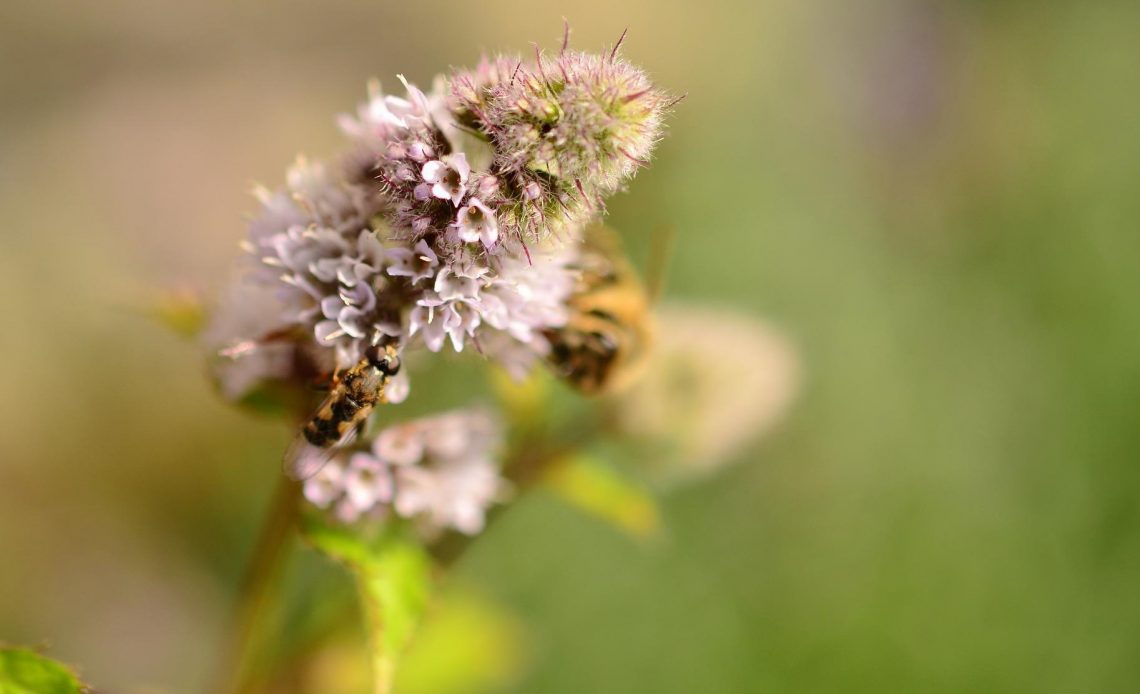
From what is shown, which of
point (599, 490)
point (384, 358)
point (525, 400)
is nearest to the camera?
point (384, 358)

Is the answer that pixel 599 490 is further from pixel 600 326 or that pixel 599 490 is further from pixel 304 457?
pixel 304 457

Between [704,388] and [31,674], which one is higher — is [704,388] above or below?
above

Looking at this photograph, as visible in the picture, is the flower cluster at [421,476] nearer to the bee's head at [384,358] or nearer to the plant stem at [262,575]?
the plant stem at [262,575]

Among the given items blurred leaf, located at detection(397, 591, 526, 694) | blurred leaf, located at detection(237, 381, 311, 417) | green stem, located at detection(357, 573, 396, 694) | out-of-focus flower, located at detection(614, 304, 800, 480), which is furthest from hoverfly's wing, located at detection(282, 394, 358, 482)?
blurred leaf, located at detection(397, 591, 526, 694)

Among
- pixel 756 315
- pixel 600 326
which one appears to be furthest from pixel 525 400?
pixel 756 315

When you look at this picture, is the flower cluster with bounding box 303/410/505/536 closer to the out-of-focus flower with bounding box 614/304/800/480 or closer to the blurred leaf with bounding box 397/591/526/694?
the out-of-focus flower with bounding box 614/304/800/480

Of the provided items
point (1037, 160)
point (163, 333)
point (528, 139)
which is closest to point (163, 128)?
point (163, 333)

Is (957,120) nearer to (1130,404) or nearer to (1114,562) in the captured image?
(1130,404)
